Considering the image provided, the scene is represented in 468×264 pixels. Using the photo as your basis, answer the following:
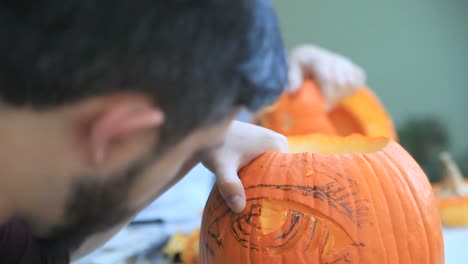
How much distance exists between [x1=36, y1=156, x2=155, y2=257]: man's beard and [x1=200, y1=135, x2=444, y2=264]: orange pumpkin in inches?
9.5

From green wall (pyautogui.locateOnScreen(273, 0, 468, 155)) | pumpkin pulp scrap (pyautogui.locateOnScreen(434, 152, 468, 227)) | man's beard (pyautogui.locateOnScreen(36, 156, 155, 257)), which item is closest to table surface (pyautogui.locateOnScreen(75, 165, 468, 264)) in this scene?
pumpkin pulp scrap (pyautogui.locateOnScreen(434, 152, 468, 227))

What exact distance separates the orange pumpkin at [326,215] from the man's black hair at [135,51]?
0.91 ft

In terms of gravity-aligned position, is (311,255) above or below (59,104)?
below

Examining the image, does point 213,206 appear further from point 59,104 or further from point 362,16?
point 362,16

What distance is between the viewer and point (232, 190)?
2.10ft

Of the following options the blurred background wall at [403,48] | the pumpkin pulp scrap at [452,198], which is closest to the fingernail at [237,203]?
the pumpkin pulp scrap at [452,198]

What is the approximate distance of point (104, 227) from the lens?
47 cm

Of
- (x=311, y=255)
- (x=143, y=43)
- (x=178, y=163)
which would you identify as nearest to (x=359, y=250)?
(x=311, y=255)

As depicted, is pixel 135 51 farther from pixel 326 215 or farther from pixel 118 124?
pixel 326 215

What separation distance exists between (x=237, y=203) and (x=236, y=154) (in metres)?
0.07

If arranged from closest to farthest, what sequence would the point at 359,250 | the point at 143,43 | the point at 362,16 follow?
the point at 143,43 < the point at 359,250 < the point at 362,16

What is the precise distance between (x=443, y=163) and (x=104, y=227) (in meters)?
1.00

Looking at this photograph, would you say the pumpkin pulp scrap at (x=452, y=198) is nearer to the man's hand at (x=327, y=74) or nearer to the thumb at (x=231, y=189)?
the man's hand at (x=327, y=74)

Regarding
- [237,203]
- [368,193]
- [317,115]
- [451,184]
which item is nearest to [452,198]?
[451,184]
